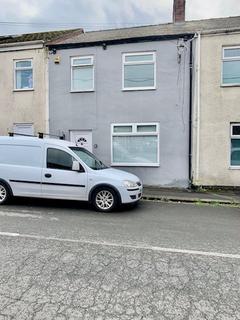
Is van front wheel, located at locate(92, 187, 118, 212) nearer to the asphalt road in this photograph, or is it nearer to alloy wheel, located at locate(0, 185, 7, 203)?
the asphalt road

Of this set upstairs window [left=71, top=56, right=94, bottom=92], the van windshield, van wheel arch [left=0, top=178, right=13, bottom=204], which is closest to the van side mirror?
the van windshield

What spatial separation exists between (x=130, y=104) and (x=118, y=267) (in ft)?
33.6

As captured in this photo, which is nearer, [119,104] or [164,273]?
[164,273]

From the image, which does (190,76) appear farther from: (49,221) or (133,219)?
(49,221)

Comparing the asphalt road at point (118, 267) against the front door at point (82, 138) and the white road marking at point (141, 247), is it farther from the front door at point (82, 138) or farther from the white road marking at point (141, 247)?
the front door at point (82, 138)

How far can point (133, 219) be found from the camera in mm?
8539

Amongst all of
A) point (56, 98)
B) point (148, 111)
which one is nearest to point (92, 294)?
point (148, 111)

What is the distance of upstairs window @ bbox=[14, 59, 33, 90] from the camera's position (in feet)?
51.9

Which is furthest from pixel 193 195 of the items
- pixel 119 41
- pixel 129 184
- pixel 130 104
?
pixel 119 41

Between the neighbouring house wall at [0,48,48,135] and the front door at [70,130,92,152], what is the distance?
138 centimetres

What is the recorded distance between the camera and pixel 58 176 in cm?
973

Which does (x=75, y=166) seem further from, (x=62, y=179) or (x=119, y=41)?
(x=119, y=41)

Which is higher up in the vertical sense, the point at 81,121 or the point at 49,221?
the point at 81,121

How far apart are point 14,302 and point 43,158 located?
21.0 ft
